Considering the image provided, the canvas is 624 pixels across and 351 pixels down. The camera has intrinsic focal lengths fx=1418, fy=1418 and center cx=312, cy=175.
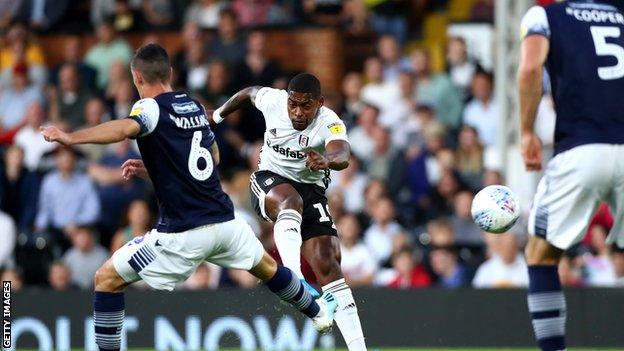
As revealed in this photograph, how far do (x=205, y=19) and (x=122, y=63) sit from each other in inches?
58.9

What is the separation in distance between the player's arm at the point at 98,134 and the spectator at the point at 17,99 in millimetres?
8929

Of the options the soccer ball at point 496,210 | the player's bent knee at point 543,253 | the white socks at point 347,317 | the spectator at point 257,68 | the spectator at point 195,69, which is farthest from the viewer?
the spectator at point 195,69

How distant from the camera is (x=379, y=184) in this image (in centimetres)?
1573

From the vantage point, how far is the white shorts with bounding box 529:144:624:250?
7.91m

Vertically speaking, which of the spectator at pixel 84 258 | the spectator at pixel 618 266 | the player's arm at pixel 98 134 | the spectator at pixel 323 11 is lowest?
the spectator at pixel 618 266

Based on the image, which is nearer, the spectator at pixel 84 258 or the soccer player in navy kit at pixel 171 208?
the soccer player in navy kit at pixel 171 208

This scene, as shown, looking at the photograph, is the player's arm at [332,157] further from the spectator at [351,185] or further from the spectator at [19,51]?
the spectator at [19,51]

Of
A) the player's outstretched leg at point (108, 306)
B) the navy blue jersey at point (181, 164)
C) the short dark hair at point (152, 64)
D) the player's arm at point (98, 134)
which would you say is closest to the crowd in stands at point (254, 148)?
the player's outstretched leg at point (108, 306)

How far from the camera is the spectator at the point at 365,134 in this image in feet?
54.6

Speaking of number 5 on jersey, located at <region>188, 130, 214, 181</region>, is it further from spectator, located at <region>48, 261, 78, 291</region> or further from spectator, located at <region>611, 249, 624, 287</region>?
spectator, located at <region>611, 249, 624, 287</region>

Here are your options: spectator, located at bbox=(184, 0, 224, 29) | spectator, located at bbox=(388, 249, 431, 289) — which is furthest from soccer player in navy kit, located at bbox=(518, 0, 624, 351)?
spectator, located at bbox=(184, 0, 224, 29)

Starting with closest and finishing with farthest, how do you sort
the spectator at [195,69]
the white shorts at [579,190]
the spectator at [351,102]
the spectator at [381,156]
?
the white shorts at [579,190], the spectator at [381,156], the spectator at [351,102], the spectator at [195,69]

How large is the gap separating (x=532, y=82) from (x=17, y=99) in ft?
35.4

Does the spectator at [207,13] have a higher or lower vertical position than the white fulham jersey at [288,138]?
higher
